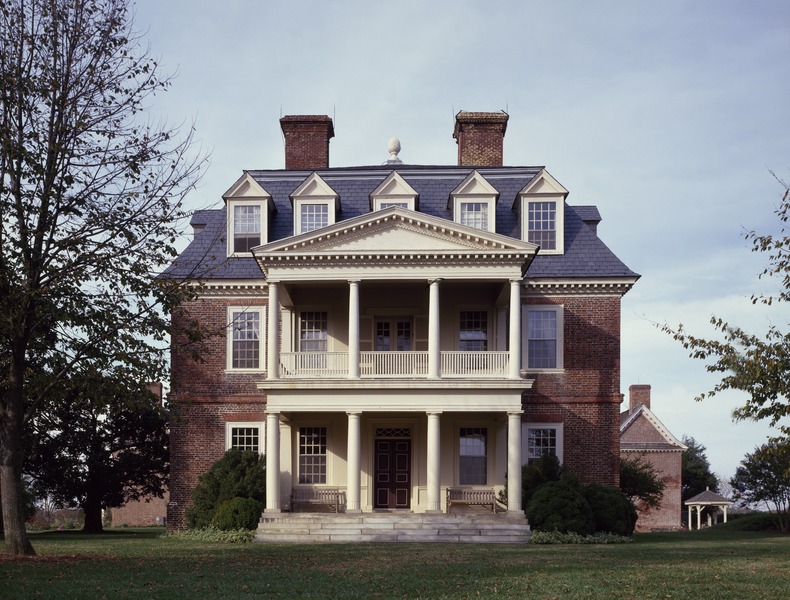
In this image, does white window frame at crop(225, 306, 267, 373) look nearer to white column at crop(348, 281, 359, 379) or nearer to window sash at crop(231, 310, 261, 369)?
window sash at crop(231, 310, 261, 369)

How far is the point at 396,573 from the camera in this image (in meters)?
15.8

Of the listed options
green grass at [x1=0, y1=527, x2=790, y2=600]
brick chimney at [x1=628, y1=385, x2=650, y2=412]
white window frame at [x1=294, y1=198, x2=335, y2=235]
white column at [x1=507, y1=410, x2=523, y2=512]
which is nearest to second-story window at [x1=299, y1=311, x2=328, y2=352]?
white window frame at [x1=294, y1=198, x2=335, y2=235]

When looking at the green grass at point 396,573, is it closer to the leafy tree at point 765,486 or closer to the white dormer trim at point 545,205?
the white dormer trim at point 545,205

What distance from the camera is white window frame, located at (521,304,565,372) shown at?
30.0 metres

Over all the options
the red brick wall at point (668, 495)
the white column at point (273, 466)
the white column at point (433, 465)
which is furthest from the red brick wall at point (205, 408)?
the red brick wall at point (668, 495)

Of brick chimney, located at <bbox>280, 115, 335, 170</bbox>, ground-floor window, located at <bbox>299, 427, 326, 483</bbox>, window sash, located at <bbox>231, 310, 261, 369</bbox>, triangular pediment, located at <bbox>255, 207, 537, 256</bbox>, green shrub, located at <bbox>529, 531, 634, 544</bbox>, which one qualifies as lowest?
green shrub, located at <bbox>529, 531, 634, 544</bbox>

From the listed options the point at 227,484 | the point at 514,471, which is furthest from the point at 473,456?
the point at 227,484

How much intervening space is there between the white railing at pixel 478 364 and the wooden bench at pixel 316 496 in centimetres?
516

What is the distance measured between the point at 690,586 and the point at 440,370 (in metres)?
14.0

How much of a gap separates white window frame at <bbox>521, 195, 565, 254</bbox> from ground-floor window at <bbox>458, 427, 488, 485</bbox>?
6.32 m

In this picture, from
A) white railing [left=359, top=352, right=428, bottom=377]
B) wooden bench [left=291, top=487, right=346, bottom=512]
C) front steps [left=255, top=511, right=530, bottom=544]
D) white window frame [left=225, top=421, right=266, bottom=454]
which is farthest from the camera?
white window frame [left=225, top=421, right=266, bottom=454]

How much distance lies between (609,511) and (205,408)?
1316 cm

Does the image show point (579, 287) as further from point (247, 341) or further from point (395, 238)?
point (247, 341)

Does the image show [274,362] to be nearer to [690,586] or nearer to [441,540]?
[441,540]
